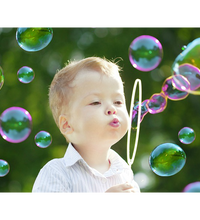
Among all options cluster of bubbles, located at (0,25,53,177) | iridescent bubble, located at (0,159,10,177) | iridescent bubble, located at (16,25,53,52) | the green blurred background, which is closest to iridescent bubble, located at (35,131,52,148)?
cluster of bubbles, located at (0,25,53,177)

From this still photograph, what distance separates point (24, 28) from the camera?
3.08m

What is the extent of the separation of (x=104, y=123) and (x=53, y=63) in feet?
19.7

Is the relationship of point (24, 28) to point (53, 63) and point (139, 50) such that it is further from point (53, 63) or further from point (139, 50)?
point (53, 63)

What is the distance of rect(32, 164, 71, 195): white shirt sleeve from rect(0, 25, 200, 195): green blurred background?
518 cm

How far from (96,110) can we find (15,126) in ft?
2.70

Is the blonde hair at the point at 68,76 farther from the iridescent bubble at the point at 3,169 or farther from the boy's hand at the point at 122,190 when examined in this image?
the iridescent bubble at the point at 3,169

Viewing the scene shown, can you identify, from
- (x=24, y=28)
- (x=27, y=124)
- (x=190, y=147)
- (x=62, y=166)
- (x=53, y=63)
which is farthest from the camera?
(x=53, y=63)

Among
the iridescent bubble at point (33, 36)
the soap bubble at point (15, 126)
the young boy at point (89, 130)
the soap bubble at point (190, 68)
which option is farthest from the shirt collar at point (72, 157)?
the iridescent bubble at point (33, 36)

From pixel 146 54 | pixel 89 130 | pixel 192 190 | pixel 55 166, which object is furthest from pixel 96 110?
pixel 146 54

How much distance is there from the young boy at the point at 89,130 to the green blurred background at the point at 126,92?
16.2 feet

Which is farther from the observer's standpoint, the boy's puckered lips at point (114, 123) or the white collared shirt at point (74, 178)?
the boy's puckered lips at point (114, 123)

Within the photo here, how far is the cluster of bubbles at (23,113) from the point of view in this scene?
283 centimetres

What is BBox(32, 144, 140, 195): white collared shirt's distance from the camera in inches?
84.1
